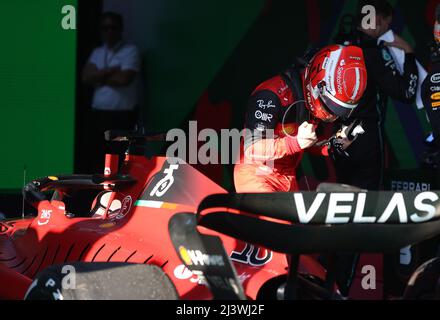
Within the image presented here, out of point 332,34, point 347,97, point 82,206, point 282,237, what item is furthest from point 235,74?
point 282,237

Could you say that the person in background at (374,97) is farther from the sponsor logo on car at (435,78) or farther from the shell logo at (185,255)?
the shell logo at (185,255)

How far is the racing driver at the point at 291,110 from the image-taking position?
15.2ft

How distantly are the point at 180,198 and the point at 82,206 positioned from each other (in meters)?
3.32

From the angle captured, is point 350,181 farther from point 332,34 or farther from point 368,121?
point 332,34

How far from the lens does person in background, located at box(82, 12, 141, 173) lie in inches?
329

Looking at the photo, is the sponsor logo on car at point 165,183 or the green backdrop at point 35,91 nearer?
the sponsor logo on car at point 165,183

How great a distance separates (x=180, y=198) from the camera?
4141mm

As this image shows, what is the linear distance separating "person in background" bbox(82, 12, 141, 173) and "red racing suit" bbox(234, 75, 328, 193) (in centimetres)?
354

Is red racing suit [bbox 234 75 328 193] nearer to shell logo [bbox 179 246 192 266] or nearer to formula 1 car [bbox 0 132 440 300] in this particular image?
formula 1 car [bbox 0 132 440 300]

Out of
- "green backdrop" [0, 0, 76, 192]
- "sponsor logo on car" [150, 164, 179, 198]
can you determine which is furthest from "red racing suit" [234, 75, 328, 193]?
"green backdrop" [0, 0, 76, 192]

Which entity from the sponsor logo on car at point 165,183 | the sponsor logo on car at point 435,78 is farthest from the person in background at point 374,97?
the sponsor logo on car at point 165,183

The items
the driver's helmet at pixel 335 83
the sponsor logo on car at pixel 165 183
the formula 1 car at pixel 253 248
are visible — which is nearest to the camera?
the formula 1 car at pixel 253 248

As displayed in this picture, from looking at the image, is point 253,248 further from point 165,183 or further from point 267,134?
point 267,134

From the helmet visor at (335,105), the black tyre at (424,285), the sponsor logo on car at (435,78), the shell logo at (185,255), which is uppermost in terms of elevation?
the sponsor logo on car at (435,78)
